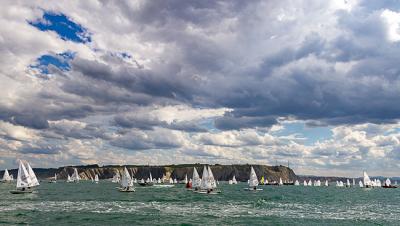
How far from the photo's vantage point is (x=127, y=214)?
2630 inches

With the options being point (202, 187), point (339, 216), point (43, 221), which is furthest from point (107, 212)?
point (202, 187)

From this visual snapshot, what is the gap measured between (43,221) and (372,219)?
50.4m

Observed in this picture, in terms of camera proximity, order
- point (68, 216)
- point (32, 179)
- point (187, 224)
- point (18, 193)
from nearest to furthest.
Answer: point (187, 224), point (68, 216), point (18, 193), point (32, 179)

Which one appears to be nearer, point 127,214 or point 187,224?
point 187,224

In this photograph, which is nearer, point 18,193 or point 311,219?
point 311,219

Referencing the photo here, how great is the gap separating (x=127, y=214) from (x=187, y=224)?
13890 mm

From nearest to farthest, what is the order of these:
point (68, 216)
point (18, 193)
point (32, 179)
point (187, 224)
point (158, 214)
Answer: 1. point (187, 224)
2. point (68, 216)
3. point (158, 214)
4. point (18, 193)
5. point (32, 179)

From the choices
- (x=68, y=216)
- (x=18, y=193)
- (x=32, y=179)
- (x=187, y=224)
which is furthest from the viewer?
(x=32, y=179)

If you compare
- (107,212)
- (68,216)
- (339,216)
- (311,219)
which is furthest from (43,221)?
(339,216)

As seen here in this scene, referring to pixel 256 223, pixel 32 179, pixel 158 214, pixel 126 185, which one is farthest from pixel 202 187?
pixel 256 223

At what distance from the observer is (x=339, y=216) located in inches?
2781

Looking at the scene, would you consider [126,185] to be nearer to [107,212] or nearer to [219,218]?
[107,212]

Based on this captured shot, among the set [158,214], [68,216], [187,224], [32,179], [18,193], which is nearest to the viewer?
[187,224]

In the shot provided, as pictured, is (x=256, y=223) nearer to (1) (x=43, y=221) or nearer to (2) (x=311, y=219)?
(2) (x=311, y=219)
